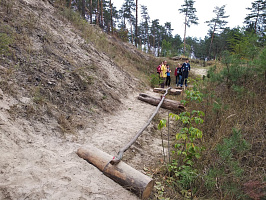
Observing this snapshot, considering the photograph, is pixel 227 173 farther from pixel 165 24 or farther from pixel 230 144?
pixel 165 24

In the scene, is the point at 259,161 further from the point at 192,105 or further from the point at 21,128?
the point at 21,128

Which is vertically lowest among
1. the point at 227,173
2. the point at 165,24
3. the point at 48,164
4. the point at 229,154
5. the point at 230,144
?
the point at 227,173

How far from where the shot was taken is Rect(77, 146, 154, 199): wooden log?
2439mm

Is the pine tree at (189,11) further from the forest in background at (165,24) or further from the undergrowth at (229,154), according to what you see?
the undergrowth at (229,154)

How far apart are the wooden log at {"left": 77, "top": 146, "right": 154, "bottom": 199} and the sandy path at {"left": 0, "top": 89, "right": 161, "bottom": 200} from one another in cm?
8

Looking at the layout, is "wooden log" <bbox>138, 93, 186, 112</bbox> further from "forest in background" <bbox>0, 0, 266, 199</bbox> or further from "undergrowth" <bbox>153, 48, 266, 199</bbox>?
"undergrowth" <bbox>153, 48, 266, 199</bbox>

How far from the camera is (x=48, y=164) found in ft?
8.85

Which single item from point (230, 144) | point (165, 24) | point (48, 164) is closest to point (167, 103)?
point (230, 144)

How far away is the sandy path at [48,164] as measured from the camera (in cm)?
219

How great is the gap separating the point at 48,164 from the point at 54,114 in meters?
1.60

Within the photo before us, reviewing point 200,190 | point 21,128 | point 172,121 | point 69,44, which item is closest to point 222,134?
point 200,190

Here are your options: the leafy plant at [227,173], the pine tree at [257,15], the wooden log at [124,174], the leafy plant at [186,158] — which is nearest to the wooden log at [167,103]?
the leafy plant at [186,158]

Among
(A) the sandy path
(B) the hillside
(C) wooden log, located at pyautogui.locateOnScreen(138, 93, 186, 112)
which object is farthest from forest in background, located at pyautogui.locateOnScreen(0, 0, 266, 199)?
(A) the sandy path

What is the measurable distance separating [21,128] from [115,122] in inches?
96.1
